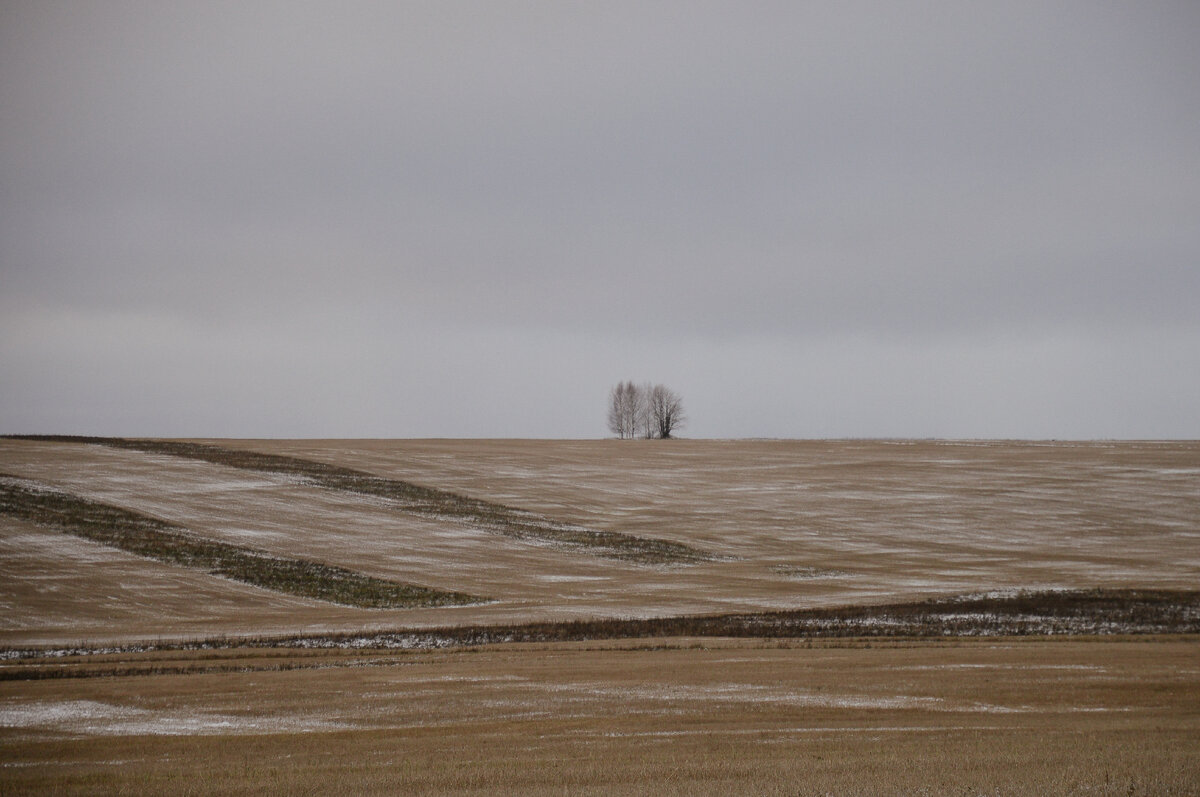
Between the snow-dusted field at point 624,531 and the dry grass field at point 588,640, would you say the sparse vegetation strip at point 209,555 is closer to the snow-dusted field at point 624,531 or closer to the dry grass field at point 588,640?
the dry grass field at point 588,640

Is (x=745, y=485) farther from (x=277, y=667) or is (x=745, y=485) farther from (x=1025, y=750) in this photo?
(x=1025, y=750)

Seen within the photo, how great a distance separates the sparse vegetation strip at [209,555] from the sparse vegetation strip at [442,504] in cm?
1192

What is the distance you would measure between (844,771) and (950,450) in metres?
79.7

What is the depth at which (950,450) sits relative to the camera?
8969 centimetres

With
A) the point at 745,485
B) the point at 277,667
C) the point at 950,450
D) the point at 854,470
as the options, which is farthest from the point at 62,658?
the point at 950,450

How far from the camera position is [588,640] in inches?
1220

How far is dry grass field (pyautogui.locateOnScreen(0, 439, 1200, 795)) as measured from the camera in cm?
1631

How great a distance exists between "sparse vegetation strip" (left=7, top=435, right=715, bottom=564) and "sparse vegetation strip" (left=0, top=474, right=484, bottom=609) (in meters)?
11.9

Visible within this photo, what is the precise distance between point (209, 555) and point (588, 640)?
2231 centimetres

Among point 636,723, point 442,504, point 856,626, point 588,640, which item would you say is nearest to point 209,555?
point 442,504

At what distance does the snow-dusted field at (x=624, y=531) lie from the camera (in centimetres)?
3781

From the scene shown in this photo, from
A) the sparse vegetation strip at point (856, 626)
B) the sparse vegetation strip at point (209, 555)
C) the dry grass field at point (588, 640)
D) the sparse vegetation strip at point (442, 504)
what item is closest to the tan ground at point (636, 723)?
the dry grass field at point (588, 640)

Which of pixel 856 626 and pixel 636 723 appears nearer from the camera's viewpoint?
pixel 636 723

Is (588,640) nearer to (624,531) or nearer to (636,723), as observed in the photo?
(636,723)
